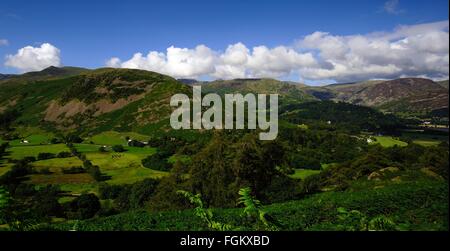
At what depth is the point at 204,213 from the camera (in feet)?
28.3

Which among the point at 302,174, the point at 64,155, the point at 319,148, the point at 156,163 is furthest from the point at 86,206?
the point at 319,148

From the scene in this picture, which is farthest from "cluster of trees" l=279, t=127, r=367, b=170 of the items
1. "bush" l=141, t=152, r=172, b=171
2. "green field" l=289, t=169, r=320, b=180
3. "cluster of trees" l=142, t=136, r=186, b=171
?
"bush" l=141, t=152, r=172, b=171

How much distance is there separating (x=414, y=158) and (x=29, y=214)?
83.6 meters

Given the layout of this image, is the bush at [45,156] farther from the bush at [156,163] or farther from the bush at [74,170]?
the bush at [156,163]

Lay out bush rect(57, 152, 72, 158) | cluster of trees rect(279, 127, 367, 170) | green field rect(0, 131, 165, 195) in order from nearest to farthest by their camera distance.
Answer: green field rect(0, 131, 165, 195) → bush rect(57, 152, 72, 158) → cluster of trees rect(279, 127, 367, 170)

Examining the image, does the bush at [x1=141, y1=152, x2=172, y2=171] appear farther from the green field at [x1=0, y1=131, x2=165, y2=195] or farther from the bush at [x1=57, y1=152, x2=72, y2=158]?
the bush at [x1=57, y1=152, x2=72, y2=158]

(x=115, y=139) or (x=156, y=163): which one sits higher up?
(x=156, y=163)

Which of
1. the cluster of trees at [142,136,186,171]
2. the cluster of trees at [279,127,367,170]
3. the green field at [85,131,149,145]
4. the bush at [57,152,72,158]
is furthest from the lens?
the green field at [85,131,149,145]

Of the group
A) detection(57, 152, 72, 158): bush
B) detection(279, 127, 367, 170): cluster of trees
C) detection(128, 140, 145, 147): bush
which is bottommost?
detection(279, 127, 367, 170): cluster of trees

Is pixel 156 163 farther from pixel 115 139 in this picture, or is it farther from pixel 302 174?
pixel 115 139

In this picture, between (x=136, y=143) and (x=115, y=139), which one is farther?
(x=115, y=139)

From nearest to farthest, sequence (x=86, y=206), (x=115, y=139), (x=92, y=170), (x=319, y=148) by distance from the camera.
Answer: (x=86, y=206) → (x=92, y=170) → (x=319, y=148) → (x=115, y=139)
